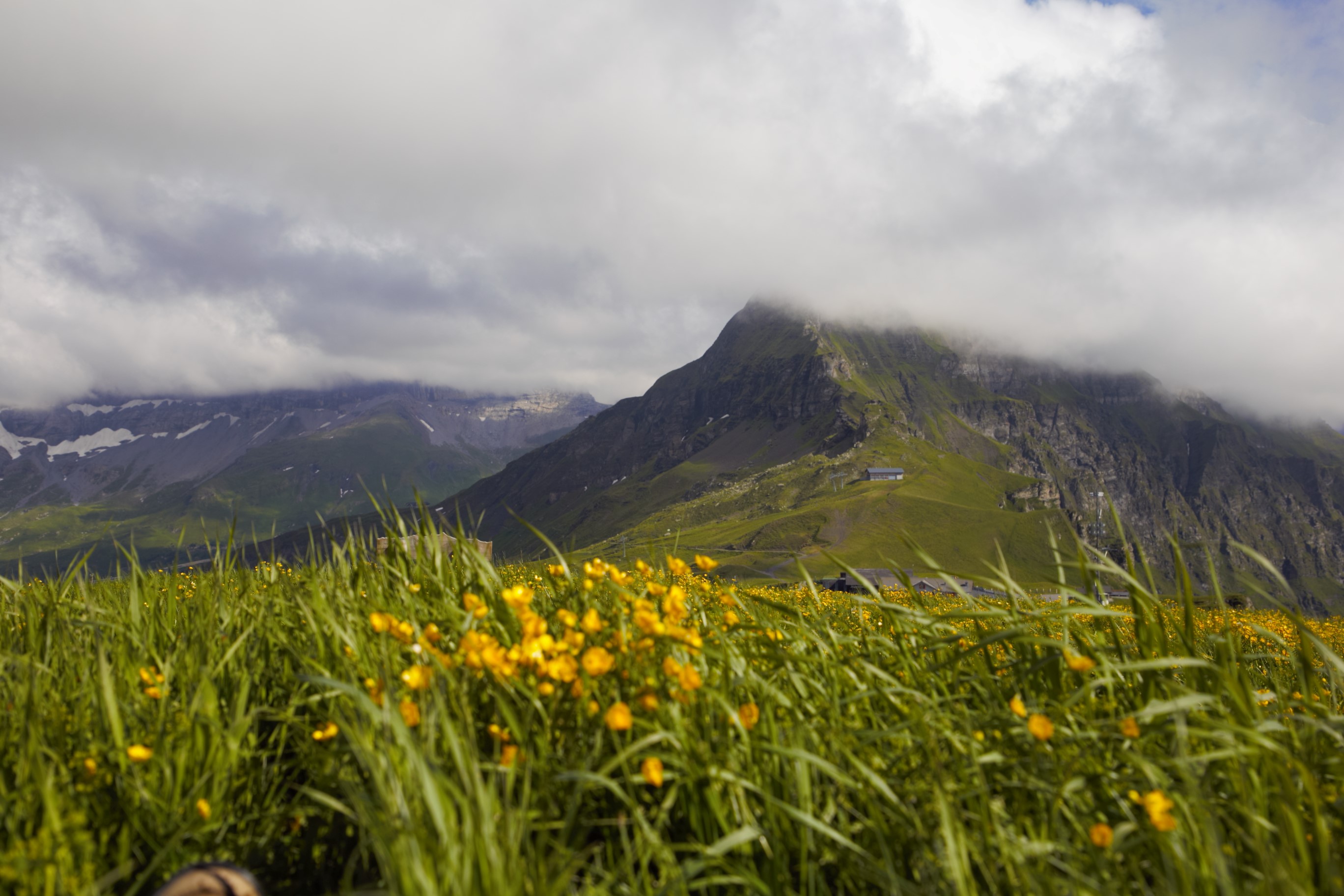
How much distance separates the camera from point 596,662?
111 inches

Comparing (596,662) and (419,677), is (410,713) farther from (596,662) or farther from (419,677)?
(596,662)

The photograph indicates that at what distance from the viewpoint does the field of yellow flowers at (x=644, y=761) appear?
2.41 meters

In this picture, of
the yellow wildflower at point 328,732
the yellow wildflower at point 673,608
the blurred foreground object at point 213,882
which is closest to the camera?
the blurred foreground object at point 213,882

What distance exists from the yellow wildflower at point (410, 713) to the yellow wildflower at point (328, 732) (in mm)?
364

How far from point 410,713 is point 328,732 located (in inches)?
22.3

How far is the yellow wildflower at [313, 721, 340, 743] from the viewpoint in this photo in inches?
120

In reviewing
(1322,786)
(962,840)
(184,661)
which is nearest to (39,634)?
(184,661)

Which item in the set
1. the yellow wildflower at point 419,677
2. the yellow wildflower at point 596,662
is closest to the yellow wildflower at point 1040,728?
the yellow wildflower at point 596,662

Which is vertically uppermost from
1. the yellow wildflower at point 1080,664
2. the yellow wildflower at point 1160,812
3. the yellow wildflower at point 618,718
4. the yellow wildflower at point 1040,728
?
the yellow wildflower at point 618,718

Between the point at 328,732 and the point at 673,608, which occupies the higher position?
the point at 673,608

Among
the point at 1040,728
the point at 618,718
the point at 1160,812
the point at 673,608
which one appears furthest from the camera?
the point at 673,608

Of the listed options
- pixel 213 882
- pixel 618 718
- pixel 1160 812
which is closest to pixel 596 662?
pixel 618 718

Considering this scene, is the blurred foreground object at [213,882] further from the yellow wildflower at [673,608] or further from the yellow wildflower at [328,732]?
the yellow wildflower at [673,608]

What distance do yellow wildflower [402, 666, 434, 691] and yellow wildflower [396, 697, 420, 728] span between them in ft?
0.24
